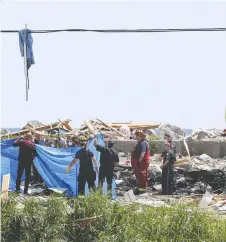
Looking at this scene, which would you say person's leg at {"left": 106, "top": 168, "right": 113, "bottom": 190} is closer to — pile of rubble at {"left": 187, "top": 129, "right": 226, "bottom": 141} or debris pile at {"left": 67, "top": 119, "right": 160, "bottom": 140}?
debris pile at {"left": 67, "top": 119, "right": 160, "bottom": 140}

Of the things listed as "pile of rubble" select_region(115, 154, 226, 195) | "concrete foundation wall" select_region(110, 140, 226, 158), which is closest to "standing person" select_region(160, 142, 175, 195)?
"pile of rubble" select_region(115, 154, 226, 195)

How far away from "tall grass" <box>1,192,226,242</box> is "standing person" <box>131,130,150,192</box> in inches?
196

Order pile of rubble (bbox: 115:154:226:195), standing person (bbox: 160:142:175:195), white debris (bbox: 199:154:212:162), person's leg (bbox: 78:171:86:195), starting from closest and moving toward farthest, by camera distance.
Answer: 1. person's leg (bbox: 78:171:86:195)
2. standing person (bbox: 160:142:175:195)
3. pile of rubble (bbox: 115:154:226:195)
4. white debris (bbox: 199:154:212:162)

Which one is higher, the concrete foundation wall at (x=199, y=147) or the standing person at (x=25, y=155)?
the standing person at (x=25, y=155)

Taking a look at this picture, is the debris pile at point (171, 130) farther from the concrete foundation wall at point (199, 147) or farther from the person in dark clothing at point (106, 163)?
the person in dark clothing at point (106, 163)

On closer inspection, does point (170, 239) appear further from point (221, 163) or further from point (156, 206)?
point (221, 163)

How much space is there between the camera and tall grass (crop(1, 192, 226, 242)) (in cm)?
1166

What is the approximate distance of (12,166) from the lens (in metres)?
17.1

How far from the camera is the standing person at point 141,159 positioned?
56.4 ft

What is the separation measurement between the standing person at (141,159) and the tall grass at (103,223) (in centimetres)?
499

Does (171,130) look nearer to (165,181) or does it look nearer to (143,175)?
(143,175)

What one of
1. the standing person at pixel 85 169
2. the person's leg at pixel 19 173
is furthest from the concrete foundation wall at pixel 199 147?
the standing person at pixel 85 169

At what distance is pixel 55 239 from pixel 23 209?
0.87 metres

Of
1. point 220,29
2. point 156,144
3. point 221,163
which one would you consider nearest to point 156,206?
point 220,29
